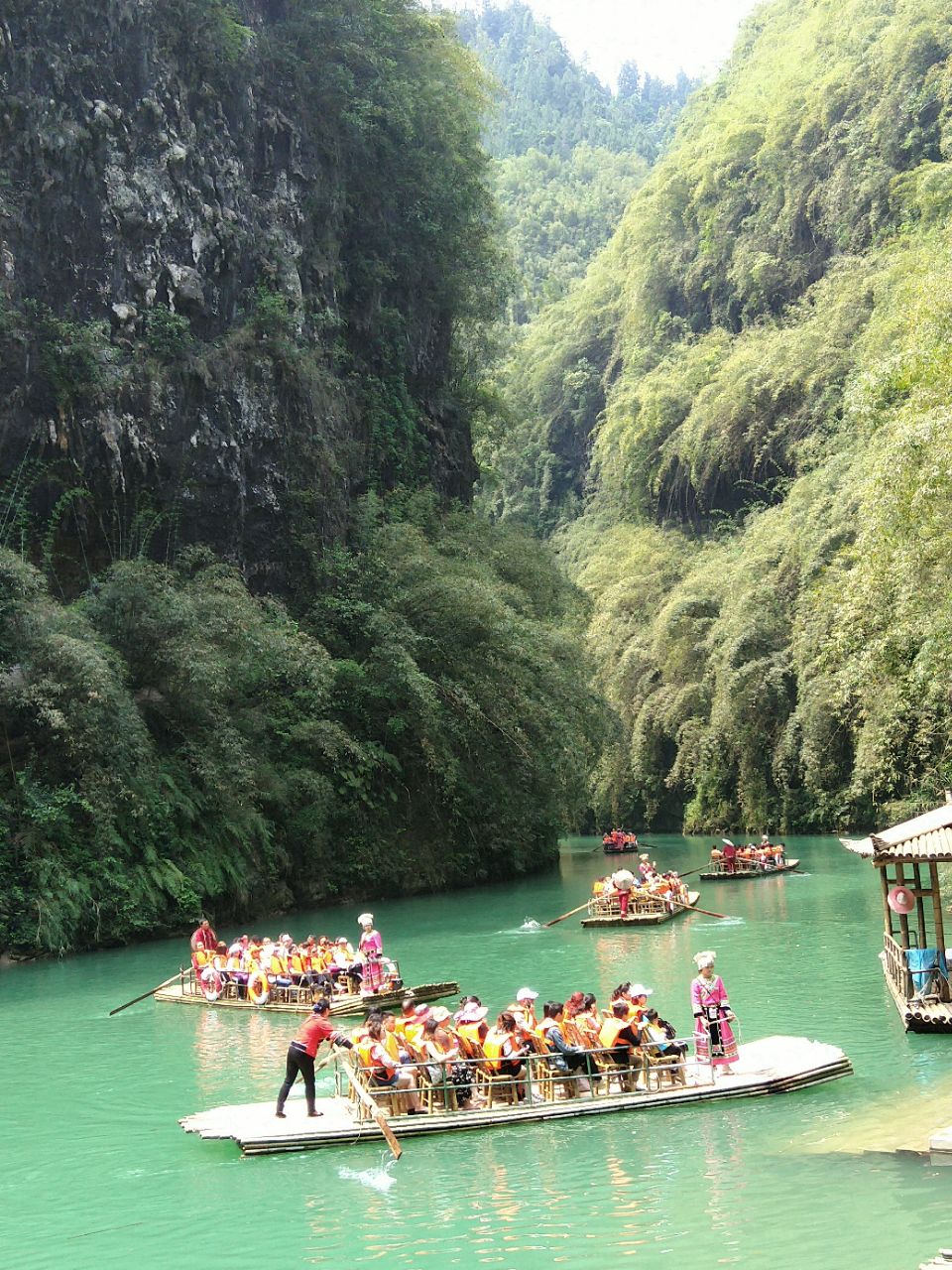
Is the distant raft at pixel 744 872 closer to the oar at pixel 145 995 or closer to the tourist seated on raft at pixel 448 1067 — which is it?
the oar at pixel 145 995

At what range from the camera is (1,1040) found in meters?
19.1

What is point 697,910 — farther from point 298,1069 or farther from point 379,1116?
point 379,1116

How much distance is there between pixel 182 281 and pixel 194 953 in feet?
61.4

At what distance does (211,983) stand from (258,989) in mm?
986

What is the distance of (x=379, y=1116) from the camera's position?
41.2 feet

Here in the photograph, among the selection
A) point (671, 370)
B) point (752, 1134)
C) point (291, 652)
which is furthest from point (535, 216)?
point (752, 1134)

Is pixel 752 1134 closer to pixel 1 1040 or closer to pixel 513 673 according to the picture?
pixel 1 1040

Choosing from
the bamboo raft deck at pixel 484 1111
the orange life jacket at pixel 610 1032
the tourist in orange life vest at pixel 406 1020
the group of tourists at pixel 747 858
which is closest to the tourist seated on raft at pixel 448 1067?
the bamboo raft deck at pixel 484 1111

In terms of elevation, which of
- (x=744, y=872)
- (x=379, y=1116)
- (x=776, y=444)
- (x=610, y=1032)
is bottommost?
(x=379, y=1116)

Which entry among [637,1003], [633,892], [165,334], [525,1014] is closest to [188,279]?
[165,334]

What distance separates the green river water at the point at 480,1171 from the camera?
33.3ft

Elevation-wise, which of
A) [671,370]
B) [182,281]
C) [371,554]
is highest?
[671,370]

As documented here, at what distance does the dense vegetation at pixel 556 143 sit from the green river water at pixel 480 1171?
76.8 m

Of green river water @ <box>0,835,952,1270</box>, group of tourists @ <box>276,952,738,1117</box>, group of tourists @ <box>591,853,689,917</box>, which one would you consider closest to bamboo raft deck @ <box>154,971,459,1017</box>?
green river water @ <box>0,835,952,1270</box>
